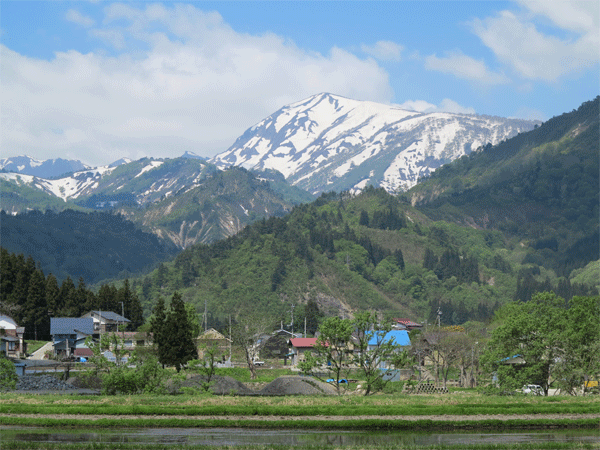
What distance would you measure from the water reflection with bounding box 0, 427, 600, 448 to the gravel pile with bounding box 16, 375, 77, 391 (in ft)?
91.4

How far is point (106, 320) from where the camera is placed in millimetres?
138000

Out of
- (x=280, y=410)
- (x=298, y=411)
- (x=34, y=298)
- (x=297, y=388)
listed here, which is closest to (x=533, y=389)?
(x=297, y=388)

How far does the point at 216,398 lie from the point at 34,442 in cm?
2101

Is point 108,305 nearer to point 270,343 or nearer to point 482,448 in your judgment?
point 270,343

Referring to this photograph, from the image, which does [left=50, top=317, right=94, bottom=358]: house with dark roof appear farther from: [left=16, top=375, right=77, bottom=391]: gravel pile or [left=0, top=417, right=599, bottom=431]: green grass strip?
[left=0, top=417, right=599, bottom=431]: green grass strip

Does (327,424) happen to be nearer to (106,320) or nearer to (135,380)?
(135,380)

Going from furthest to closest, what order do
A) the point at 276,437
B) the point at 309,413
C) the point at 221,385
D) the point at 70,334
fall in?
the point at 70,334, the point at 221,385, the point at 309,413, the point at 276,437

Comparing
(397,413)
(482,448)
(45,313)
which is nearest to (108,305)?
(45,313)

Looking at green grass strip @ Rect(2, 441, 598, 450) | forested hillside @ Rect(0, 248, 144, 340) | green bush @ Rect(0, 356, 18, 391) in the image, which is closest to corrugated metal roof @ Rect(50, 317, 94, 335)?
forested hillside @ Rect(0, 248, 144, 340)

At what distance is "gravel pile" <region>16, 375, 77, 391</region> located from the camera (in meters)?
75.7

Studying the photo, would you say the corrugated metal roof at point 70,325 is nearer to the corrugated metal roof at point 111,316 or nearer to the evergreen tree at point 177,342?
the corrugated metal roof at point 111,316

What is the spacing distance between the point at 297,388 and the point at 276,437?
26.2 meters

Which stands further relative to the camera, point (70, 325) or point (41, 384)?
point (70, 325)

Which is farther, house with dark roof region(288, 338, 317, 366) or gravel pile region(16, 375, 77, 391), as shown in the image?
house with dark roof region(288, 338, 317, 366)
